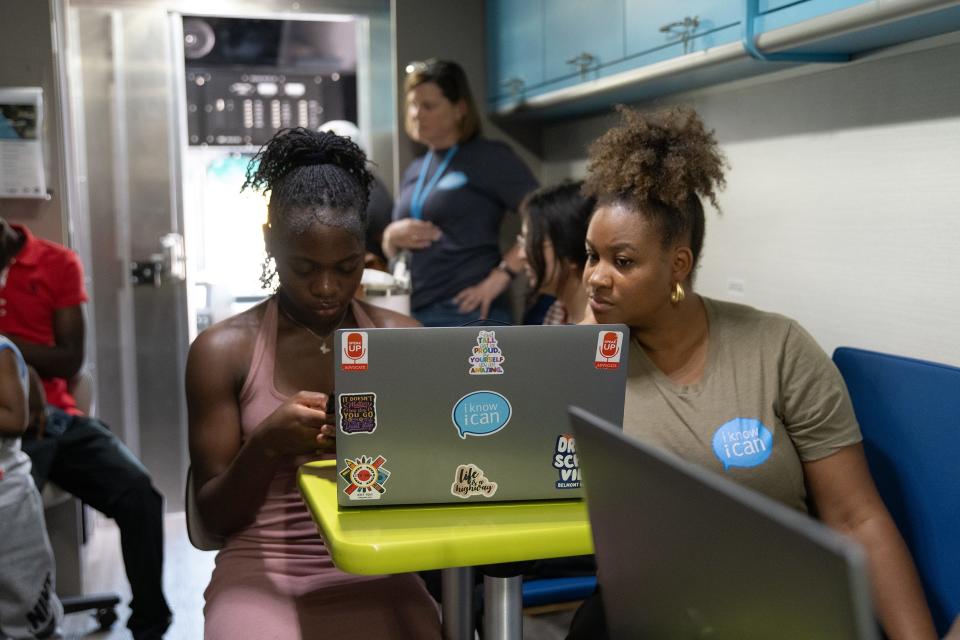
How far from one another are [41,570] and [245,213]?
6.44ft

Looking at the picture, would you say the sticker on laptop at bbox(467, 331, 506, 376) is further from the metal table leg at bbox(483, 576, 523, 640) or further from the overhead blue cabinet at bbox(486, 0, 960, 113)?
the overhead blue cabinet at bbox(486, 0, 960, 113)

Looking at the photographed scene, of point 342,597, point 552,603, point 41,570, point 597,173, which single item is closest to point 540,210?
point 597,173

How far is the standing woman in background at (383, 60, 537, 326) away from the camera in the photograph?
309 cm

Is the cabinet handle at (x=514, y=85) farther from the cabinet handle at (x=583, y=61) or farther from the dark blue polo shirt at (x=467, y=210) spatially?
the cabinet handle at (x=583, y=61)

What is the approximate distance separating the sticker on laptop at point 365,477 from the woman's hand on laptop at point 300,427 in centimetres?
10

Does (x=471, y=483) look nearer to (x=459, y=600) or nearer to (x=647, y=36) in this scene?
(x=459, y=600)

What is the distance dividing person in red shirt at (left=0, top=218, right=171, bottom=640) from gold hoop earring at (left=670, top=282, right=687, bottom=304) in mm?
1590

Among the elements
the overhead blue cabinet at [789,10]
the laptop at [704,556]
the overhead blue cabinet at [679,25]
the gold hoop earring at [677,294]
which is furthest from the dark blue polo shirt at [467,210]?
the laptop at [704,556]

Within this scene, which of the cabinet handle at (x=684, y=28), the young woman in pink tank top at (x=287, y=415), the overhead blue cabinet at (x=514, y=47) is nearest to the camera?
the young woman in pink tank top at (x=287, y=415)

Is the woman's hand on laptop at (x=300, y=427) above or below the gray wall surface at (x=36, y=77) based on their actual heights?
below

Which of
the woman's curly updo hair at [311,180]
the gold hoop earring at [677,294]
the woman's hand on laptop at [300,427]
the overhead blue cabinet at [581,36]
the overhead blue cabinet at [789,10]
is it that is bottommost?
the woman's hand on laptop at [300,427]

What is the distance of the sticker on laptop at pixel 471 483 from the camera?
1.23 metres

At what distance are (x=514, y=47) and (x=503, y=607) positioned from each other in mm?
2295

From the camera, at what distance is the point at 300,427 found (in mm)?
1342
